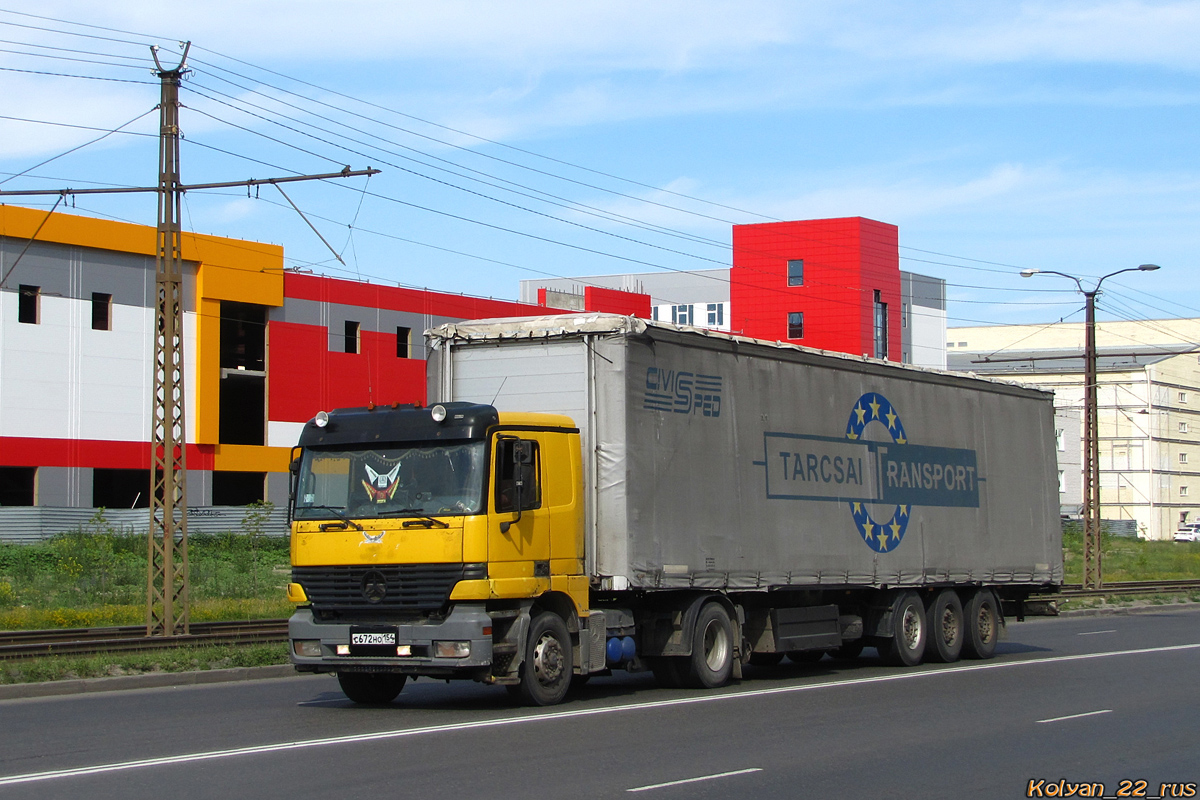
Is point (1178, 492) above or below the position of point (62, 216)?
below

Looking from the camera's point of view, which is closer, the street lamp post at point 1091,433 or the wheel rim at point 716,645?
the wheel rim at point 716,645

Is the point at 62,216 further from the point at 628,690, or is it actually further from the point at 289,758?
the point at 289,758

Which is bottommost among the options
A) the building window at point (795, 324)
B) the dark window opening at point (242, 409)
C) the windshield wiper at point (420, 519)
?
the windshield wiper at point (420, 519)

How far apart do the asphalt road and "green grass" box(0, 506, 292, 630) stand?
11.5 m

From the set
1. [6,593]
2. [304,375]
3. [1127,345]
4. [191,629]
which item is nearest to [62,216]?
[304,375]

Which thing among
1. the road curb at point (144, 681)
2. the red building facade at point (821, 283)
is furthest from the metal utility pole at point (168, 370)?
the red building facade at point (821, 283)

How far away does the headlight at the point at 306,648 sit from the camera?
42.9ft

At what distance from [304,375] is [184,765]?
45006 mm

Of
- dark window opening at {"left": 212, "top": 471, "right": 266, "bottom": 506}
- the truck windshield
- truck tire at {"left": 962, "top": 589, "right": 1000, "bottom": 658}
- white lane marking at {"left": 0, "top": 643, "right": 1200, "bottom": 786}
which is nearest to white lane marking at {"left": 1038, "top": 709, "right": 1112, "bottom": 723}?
white lane marking at {"left": 0, "top": 643, "right": 1200, "bottom": 786}

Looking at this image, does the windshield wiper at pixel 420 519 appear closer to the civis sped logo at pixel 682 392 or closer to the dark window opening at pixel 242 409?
the civis sped logo at pixel 682 392

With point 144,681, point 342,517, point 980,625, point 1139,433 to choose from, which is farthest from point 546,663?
point 1139,433

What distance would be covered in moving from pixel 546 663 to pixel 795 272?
73090 millimetres

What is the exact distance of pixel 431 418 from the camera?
507 inches

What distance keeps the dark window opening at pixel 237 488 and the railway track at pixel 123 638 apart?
2639 centimetres
